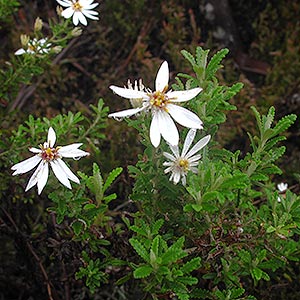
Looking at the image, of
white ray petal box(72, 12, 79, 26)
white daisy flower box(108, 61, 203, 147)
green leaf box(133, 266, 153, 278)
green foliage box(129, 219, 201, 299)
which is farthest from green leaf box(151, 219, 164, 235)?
white ray petal box(72, 12, 79, 26)

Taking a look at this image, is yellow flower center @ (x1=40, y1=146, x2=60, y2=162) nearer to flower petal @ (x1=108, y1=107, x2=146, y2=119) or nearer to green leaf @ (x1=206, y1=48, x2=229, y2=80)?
flower petal @ (x1=108, y1=107, x2=146, y2=119)

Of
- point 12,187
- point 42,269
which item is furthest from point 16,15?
point 42,269

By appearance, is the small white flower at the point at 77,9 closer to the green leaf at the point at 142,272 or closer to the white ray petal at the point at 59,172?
the white ray petal at the point at 59,172

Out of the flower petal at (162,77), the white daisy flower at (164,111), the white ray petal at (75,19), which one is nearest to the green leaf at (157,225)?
the white daisy flower at (164,111)

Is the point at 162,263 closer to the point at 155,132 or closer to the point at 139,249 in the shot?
the point at 139,249

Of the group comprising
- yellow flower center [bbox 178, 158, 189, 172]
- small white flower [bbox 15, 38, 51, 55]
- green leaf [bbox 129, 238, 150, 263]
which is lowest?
green leaf [bbox 129, 238, 150, 263]

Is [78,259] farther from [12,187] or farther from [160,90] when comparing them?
[160,90]

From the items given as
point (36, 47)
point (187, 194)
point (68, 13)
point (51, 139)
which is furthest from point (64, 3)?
point (187, 194)
